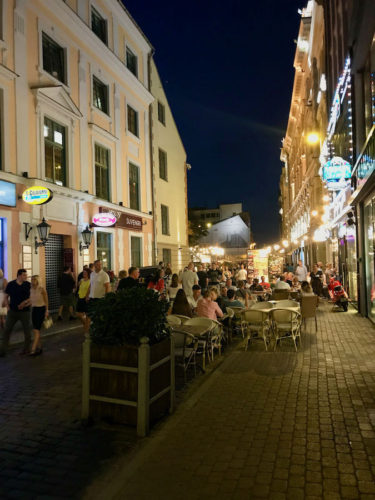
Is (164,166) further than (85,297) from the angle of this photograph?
Yes

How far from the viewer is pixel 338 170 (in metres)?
14.2

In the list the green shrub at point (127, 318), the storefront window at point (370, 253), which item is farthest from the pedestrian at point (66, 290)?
the storefront window at point (370, 253)

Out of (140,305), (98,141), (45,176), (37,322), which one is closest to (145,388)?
(140,305)

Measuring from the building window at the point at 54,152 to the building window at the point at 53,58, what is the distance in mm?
1889

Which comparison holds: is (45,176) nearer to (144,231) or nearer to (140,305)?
(144,231)

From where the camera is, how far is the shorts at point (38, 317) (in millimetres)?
8641

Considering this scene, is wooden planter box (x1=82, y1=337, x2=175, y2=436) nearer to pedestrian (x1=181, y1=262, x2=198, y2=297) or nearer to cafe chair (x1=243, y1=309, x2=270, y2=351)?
cafe chair (x1=243, y1=309, x2=270, y2=351)

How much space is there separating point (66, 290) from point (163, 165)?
562 inches

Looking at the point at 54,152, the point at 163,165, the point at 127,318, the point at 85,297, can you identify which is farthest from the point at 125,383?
the point at 163,165

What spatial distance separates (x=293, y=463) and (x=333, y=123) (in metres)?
18.0

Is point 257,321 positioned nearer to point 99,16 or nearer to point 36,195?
point 36,195

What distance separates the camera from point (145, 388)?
14.9 feet

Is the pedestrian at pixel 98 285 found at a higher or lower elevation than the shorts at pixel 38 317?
higher

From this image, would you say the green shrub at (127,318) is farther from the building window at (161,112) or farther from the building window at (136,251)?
the building window at (161,112)
